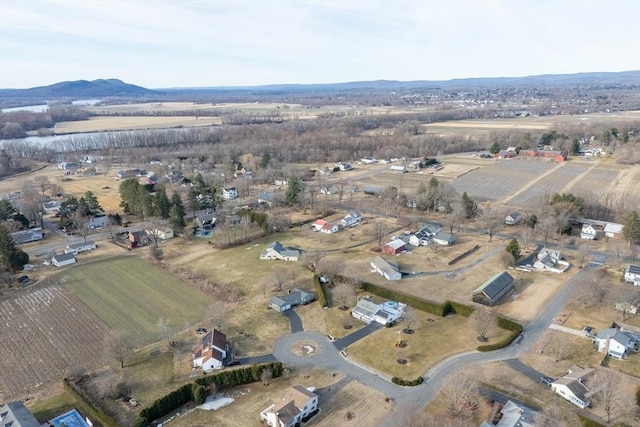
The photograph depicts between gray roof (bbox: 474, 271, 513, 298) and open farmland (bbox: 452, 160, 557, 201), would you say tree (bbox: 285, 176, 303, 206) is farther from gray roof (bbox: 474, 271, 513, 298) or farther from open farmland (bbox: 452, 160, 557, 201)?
gray roof (bbox: 474, 271, 513, 298)

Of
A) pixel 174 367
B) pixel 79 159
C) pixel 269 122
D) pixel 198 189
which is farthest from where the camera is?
pixel 269 122

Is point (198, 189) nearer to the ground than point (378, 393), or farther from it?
farther from it

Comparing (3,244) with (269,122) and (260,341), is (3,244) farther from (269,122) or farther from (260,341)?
(269,122)

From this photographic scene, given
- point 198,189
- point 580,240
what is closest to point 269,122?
point 198,189

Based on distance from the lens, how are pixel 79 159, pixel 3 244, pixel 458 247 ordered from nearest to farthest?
1. pixel 3 244
2. pixel 458 247
3. pixel 79 159

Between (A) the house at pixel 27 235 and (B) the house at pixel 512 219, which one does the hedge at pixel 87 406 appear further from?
(B) the house at pixel 512 219

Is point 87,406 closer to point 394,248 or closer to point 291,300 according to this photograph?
point 291,300

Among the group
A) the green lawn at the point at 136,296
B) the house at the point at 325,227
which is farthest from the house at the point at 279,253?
the green lawn at the point at 136,296
